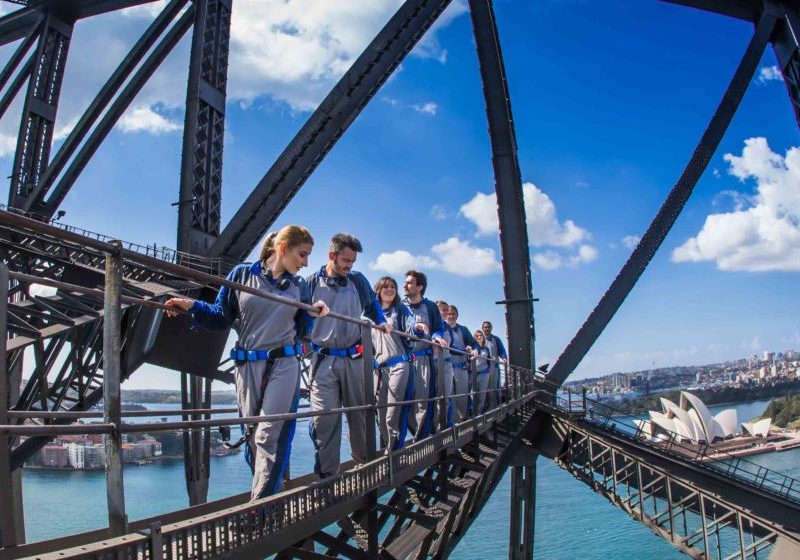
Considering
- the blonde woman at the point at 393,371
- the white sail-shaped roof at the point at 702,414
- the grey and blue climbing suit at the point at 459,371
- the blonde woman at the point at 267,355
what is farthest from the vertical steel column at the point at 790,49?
A: the white sail-shaped roof at the point at 702,414

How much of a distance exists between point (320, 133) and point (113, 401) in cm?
1388

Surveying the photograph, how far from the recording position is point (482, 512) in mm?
42281

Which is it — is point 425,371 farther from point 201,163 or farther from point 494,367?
point 201,163

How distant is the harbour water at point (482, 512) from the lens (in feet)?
113

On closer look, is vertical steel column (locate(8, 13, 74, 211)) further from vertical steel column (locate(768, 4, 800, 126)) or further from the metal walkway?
vertical steel column (locate(768, 4, 800, 126))

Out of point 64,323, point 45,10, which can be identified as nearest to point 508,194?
point 64,323

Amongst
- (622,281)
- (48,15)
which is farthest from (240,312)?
(48,15)

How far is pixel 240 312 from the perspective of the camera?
10.7ft

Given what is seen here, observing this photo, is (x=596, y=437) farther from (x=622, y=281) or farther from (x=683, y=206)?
(x=683, y=206)

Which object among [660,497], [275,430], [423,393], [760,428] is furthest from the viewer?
[760,428]

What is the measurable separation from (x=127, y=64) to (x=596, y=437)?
16162 mm

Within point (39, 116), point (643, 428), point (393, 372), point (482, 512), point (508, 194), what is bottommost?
point (482, 512)

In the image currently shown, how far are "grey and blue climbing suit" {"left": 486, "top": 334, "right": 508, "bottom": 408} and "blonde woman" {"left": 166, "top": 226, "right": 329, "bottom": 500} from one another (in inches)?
280

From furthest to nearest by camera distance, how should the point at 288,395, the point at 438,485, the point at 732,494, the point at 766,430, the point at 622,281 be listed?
the point at 766,430
the point at 622,281
the point at 732,494
the point at 438,485
the point at 288,395
